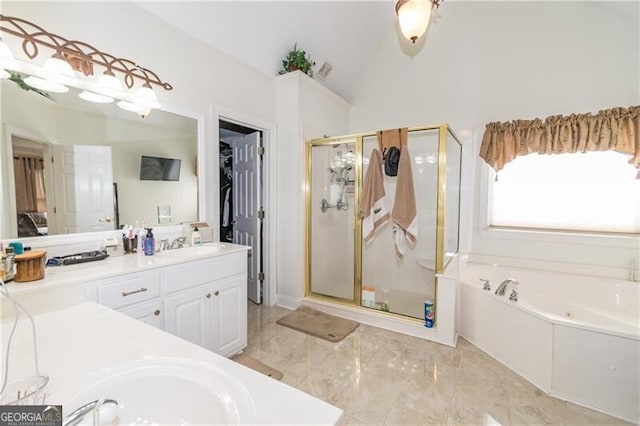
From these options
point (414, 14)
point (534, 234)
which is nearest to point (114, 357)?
point (414, 14)

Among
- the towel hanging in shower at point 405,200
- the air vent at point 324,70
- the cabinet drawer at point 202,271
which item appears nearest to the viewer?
the cabinet drawer at point 202,271

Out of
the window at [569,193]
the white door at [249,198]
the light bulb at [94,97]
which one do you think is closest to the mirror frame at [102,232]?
the light bulb at [94,97]

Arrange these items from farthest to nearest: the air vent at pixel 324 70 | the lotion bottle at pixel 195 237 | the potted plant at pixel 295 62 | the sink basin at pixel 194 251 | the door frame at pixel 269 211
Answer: the air vent at pixel 324 70
the door frame at pixel 269 211
the potted plant at pixel 295 62
the lotion bottle at pixel 195 237
the sink basin at pixel 194 251

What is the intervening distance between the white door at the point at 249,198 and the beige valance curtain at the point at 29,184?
1.86 m

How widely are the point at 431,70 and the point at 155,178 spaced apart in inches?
133

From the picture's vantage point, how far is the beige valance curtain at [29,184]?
1473 millimetres

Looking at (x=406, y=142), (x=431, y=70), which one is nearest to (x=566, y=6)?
(x=431, y=70)

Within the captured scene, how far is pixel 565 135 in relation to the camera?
2.75m

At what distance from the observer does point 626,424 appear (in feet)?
5.43

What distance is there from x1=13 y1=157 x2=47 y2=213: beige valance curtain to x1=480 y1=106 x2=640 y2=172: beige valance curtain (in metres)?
3.75

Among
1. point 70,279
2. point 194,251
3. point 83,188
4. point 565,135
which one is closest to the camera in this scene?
point 70,279

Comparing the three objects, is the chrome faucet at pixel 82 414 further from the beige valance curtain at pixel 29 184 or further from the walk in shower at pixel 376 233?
the walk in shower at pixel 376 233

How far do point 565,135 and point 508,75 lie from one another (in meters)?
0.90

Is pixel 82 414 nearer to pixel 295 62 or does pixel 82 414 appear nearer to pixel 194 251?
pixel 194 251
